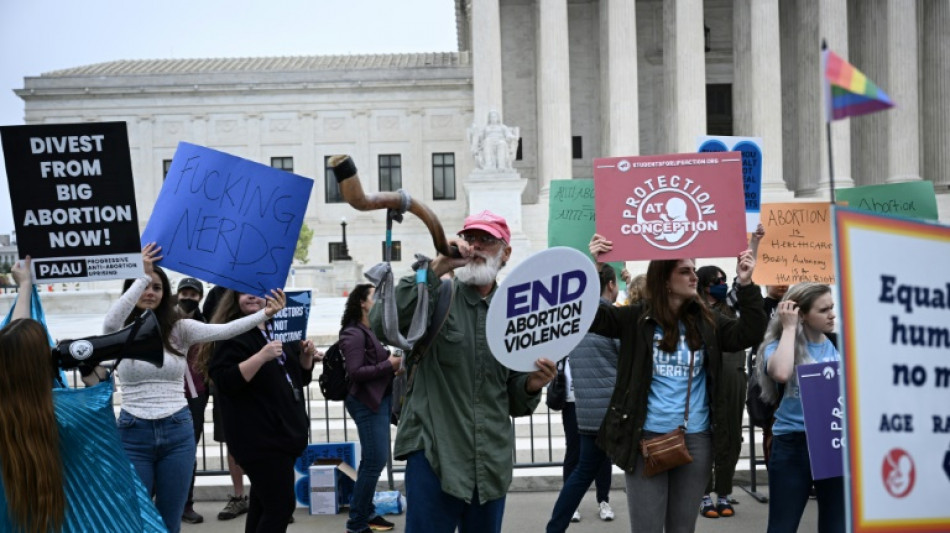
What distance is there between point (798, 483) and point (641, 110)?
3931cm

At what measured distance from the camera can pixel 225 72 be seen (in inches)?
1884

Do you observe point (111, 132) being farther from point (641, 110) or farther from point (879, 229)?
point (641, 110)

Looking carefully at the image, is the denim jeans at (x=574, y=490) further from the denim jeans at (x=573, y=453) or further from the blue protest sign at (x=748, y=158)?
the blue protest sign at (x=748, y=158)

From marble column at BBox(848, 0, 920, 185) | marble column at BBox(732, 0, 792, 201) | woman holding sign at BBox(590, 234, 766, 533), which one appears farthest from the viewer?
marble column at BBox(848, 0, 920, 185)

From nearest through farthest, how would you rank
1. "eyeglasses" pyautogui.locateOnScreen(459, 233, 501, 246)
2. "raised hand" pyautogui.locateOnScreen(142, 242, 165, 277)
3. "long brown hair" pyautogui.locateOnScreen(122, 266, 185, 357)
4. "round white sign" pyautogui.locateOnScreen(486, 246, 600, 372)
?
"round white sign" pyautogui.locateOnScreen(486, 246, 600, 372), "eyeglasses" pyautogui.locateOnScreen(459, 233, 501, 246), "raised hand" pyautogui.locateOnScreen(142, 242, 165, 277), "long brown hair" pyautogui.locateOnScreen(122, 266, 185, 357)

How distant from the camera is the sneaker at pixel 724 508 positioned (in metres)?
7.46

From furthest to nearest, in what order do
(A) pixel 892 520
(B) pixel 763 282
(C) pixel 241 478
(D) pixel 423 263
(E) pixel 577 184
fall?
(E) pixel 577 184 < (C) pixel 241 478 < (B) pixel 763 282 < (D) pixel 423 263 < (A) pixel 892 520

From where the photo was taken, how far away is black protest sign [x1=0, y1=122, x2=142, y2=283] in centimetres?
468

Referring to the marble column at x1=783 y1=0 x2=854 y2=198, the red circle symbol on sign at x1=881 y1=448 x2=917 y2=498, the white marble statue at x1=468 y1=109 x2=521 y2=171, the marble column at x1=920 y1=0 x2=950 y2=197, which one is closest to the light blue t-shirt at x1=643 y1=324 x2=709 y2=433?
the red circle symbol on sign at x1=881 y1=448 x2=917 y2=498

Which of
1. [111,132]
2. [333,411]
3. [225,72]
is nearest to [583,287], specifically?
[111,132]

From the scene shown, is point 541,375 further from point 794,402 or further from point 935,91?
point 935,91

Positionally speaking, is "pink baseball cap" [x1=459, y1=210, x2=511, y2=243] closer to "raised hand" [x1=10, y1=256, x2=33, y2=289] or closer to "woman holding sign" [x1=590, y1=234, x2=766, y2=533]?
"woman holding sign" [x1=590, y1=234, x2=766, y2=533]

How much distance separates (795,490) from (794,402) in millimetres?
475

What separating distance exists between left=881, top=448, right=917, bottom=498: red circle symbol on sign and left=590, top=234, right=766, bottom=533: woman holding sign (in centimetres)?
186
